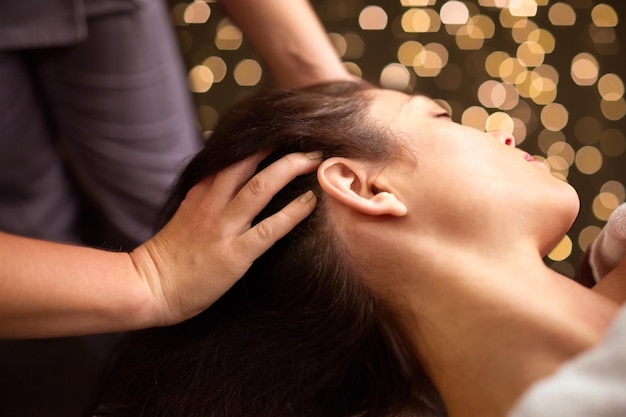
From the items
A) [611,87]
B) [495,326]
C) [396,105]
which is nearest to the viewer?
[495,326]

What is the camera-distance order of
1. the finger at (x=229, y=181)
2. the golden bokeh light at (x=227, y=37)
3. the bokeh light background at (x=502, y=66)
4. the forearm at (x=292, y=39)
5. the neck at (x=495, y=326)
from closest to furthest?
the neck at (x=495, y=326) → the finger at (x=229, y=181) → the forearm at (x=292, y=39) → the bokeh light background at (x=502, y=66) → the golden bokeh light at (x=227, y=37)

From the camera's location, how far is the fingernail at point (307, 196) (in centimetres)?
74

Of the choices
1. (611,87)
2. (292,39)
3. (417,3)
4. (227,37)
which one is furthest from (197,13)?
(611,87)


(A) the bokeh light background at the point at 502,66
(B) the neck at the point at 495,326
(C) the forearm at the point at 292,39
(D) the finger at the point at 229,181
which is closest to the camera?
(B) the neck at the point at 495,326

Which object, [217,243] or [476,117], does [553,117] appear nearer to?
[476,117]

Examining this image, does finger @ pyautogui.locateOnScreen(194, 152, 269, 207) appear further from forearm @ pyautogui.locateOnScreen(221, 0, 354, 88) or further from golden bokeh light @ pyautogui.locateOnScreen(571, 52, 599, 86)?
golden bokeh light @ pyautogui.locateOnScreen(571, 52, 599, 86)

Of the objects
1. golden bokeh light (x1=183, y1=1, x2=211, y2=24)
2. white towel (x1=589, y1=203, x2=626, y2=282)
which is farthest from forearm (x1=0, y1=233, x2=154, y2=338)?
golden bokeh light (x1=183, y1=1, x2=211, y2=24)

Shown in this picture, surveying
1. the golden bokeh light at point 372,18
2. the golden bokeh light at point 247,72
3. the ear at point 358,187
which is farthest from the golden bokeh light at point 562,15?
the ear at point 358,187

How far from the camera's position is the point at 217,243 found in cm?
73

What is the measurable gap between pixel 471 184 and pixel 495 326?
16cm

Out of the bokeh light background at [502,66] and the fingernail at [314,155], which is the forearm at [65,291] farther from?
the bokeh light background at [502,66]

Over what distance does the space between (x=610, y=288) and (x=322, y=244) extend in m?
0.35

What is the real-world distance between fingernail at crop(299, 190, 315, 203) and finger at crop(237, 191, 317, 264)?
0.5 inches

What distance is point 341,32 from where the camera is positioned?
1.66 metres
